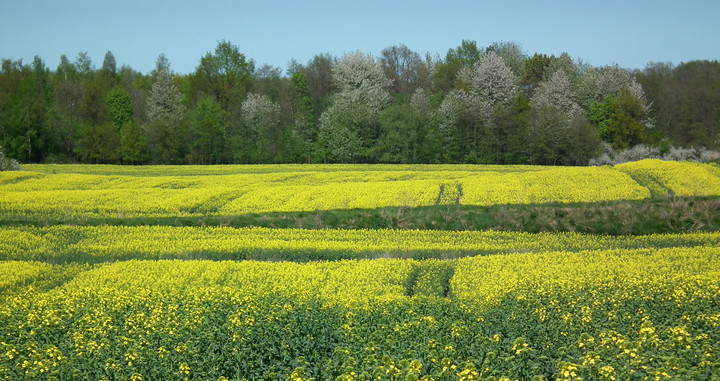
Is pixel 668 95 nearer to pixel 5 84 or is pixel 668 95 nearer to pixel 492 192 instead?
pixel 492 192

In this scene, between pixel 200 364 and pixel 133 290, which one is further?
pixel 133 290

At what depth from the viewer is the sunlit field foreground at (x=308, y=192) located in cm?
3612

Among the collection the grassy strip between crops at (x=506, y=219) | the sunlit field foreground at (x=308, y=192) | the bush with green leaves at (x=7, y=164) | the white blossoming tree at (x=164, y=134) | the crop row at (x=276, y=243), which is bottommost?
the crop row at (x=276, y=243)

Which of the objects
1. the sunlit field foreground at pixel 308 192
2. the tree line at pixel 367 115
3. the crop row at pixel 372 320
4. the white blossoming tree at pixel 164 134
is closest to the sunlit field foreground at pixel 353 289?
the crop row at pixel 372 320

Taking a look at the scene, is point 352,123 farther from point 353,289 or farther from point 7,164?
point 353,289

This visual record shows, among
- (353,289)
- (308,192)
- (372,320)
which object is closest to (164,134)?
(308,192)

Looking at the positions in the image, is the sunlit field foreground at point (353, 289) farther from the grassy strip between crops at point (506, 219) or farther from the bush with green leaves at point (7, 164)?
the bush with green leaves at point (7, 164)

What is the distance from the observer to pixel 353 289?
19000 millimetres

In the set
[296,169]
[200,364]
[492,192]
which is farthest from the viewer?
[296,169]

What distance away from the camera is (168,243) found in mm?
27828

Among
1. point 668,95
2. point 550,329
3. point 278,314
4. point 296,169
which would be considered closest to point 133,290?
point 278,314

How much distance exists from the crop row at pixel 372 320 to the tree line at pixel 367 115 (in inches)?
2032

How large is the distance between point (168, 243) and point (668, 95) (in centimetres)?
7594

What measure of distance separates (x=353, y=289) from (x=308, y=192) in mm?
20900
